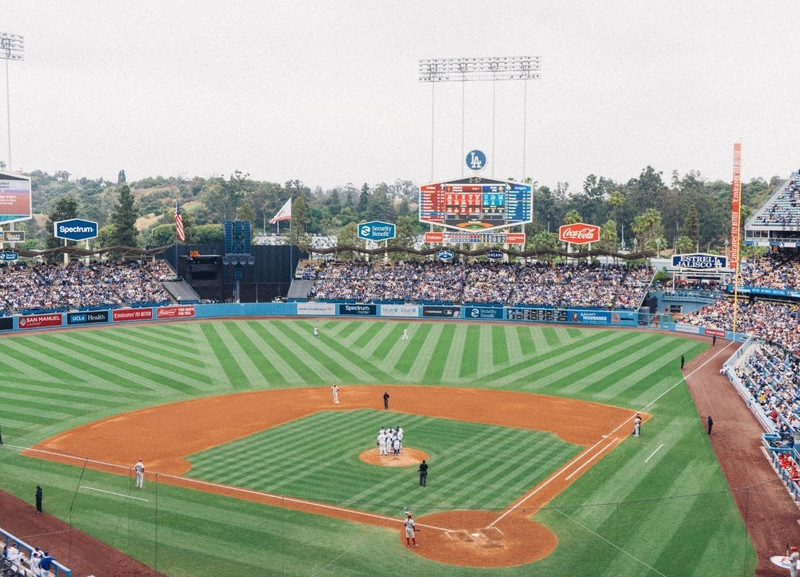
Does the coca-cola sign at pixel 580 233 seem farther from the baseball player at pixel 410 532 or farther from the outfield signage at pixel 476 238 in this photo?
the baseball player at pixel 410 532

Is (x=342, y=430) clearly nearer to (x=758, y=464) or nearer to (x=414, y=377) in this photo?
(x=414, y=377)

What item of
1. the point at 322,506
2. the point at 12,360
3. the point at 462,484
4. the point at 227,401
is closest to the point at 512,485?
the point at 462,484

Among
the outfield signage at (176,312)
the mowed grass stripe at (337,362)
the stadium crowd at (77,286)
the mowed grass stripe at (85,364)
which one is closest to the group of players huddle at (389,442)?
the mowed grass stripe at (337,362)

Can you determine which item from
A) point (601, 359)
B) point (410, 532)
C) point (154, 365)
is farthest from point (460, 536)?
point (154, 365)

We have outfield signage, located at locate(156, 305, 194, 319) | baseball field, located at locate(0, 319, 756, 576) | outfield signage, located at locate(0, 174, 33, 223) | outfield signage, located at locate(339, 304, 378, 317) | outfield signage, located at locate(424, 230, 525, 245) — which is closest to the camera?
baseball field, located at locate(0, 319, 756, 576)

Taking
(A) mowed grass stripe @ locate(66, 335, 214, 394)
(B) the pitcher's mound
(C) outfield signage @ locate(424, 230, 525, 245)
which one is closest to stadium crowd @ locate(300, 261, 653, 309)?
(C) outfield signage @ locate(424, 230, 525, 245)

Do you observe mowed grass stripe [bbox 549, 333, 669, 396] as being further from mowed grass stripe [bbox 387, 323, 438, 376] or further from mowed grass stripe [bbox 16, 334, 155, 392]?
mowed grass stripe [bbox 16, 334, 155, 392]

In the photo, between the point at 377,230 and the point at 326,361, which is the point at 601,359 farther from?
the point at 377,230
